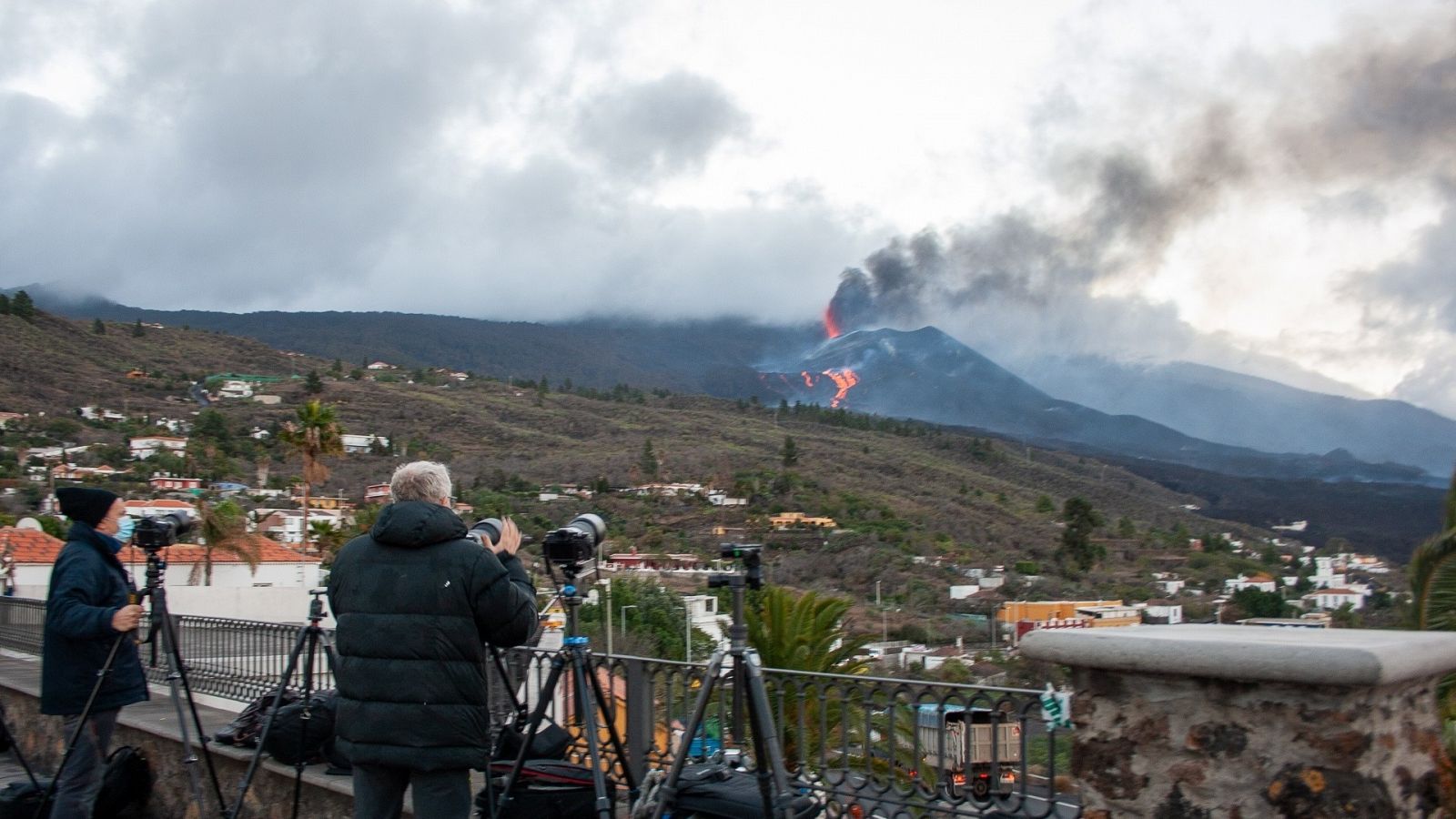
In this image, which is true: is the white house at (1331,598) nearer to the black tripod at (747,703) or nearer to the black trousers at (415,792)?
the black tripod at (747,703)

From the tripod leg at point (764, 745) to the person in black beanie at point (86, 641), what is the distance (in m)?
2.83

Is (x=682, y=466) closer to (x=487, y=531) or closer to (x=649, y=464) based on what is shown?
(x=649, y=464)

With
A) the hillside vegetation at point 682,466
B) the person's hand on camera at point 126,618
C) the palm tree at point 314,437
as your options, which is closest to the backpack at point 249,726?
the person's hand on camera at point 126,618

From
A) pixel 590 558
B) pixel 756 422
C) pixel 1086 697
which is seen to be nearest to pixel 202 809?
pixel 590 558

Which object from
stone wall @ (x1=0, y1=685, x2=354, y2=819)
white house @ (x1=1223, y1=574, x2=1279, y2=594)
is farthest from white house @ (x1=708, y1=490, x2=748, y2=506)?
stone wall @ (x1=0, y1=685, x2=354, y2=819)

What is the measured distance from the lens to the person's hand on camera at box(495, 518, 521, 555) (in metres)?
4.10

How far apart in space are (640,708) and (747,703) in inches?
45.9

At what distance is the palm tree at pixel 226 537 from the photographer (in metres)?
41.3

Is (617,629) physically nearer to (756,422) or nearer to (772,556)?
(772,556)

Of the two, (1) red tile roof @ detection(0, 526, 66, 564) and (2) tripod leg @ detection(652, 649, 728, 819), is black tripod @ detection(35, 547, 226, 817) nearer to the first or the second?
(2) tripod leg @ detection(652, 649, 728, 819)

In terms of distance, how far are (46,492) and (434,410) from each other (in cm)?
4302

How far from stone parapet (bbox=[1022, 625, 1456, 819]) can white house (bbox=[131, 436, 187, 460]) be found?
8747 centimetres

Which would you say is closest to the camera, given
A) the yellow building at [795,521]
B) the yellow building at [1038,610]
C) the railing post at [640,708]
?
the railing post at [640,708]

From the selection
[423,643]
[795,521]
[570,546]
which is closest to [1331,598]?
[795,521]
